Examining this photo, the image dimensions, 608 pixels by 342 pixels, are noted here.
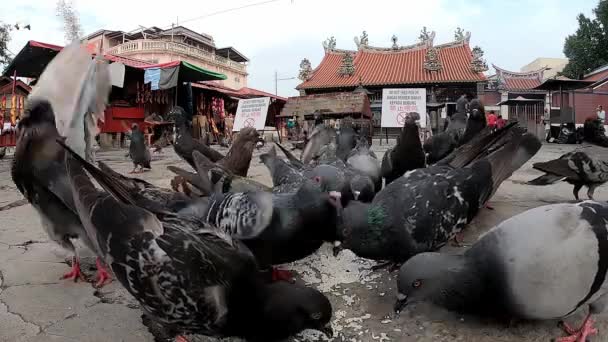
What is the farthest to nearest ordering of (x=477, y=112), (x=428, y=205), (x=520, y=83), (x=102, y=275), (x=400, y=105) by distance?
1. (x=520, y=83)
2. (x=400, y=105)
3. (x=477, y=112)
4. (x=102, y=275)
5. (x=428, y=205)

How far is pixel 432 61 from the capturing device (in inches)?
1043

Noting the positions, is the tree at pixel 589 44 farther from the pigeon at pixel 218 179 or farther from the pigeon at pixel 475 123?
the pigeon at pixel 218 179

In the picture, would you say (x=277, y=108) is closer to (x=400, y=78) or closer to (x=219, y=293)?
(x=400, y=78)

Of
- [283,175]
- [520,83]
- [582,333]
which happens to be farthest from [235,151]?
[520,83]

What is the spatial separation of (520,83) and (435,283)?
98.3ft

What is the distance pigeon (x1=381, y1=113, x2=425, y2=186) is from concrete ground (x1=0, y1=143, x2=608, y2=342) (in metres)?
1.18

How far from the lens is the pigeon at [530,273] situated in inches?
67.5

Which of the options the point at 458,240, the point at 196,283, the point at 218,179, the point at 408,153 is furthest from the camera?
the point at 408,153

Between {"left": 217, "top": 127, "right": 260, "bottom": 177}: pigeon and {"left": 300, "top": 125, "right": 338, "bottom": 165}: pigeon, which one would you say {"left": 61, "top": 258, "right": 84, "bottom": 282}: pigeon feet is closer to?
{"left": 217, "top": 127, "right": 260, "bottom": 177}: pigeon

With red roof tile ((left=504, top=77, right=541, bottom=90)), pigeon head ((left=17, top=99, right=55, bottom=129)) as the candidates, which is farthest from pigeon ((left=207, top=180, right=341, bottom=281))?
red roof tile ((left=504, top=77, right=541, bottom=90))

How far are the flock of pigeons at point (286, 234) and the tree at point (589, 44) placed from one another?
32.9 meters

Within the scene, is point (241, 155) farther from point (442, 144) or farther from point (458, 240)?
point (458, 240)

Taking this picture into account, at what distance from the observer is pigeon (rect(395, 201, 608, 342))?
1715 millimetres

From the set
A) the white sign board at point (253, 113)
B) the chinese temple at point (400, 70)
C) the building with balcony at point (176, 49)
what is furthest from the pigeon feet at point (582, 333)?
the building with balcony at point (176, 49)
